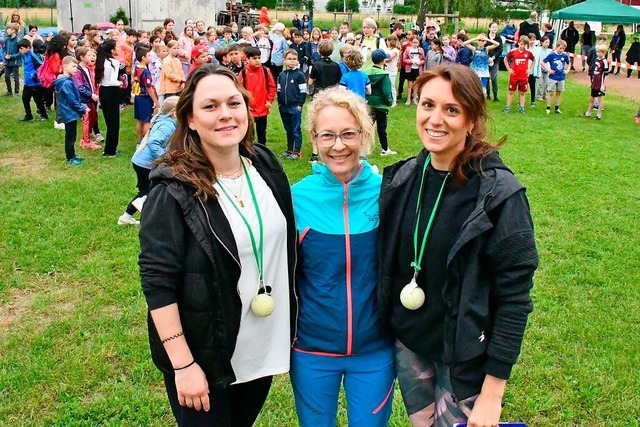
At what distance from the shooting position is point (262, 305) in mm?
2248

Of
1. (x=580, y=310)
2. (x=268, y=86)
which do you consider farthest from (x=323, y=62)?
(x=580, y=310)

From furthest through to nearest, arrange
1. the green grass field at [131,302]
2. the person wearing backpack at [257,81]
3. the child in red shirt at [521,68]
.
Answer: the child in red shirt at [521,68] → the person wearing backpack at [257,81] → the green grass field at [131,302]

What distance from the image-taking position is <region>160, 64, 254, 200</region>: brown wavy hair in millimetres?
2117

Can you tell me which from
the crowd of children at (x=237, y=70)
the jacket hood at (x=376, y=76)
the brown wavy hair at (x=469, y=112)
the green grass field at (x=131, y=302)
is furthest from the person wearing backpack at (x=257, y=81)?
the brown wavy hair at (x=469, y=112)

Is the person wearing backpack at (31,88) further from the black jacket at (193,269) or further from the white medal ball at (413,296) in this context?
the white medal ball at (413,296)

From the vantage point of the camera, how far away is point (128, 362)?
4133 mm

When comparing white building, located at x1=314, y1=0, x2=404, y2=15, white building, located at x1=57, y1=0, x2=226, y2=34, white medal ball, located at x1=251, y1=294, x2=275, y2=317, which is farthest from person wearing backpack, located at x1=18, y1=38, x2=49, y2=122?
white building, located at x1=314, y1=0, x2=404, y2=15

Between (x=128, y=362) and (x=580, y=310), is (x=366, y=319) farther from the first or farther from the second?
(x=580, y=310)

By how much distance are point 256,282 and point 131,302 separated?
3.07 m

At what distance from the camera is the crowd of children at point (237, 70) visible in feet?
31.1

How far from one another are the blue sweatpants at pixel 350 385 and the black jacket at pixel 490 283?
381 millimetres

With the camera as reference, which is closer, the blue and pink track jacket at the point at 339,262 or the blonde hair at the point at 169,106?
the blue and pink track jacket at the point at 339,262

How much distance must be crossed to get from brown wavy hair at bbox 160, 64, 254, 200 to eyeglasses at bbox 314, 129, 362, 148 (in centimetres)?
35

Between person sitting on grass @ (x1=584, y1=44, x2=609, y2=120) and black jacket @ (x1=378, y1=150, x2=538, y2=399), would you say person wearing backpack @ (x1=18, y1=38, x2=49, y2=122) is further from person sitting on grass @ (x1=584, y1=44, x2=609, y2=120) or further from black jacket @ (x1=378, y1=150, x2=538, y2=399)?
black jacket @ (x1=378, y1=150, x2=538, y2=399)
